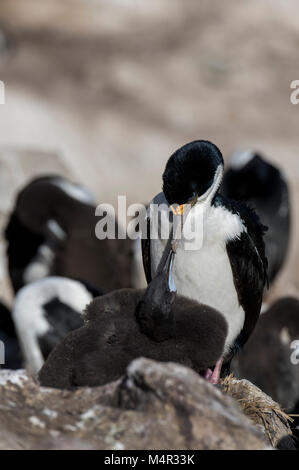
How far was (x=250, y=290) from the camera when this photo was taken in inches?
194

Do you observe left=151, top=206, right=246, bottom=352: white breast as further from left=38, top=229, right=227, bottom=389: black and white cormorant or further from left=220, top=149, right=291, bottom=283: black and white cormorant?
left=220, top=149, right=291, bottom=283: black and white cormorant

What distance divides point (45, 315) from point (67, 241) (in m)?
1.94

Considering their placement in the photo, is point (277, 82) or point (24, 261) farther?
point (277, 82)

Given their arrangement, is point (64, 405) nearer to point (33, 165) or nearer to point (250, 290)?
point (250, 290)

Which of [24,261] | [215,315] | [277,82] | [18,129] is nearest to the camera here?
[215,315]

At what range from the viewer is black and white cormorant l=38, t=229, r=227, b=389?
377 cm

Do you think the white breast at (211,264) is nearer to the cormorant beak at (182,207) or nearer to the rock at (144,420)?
the cormorant beak at (182,207)

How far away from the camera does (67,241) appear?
10.0 meters

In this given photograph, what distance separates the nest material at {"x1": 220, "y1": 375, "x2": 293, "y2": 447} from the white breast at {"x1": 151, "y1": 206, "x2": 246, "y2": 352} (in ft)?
1.76

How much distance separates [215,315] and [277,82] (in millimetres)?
12771

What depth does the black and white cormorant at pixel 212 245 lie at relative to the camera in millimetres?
4363


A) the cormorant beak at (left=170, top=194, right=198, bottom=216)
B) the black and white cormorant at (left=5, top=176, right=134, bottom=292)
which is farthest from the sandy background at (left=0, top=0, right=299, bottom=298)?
the cormorant beak at (left=170, top=194, right=198, bottom=216)
